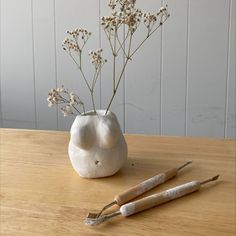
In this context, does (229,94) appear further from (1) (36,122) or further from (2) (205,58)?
(1) (36,122)

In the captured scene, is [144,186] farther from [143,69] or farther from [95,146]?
[143,69]

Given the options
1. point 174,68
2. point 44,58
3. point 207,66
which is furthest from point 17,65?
point 207,66

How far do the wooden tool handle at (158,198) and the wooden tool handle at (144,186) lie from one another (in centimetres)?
3

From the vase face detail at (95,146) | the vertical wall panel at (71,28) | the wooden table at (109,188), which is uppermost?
the vertical wall panel at (71,28)

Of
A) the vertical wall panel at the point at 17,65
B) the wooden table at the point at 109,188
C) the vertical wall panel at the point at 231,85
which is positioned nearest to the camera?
the wooden table at the point at 109,188

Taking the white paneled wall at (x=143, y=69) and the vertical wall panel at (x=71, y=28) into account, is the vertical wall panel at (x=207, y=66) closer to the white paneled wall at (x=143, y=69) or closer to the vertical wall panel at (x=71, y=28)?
the white paneled wall at (x=143, y=69)

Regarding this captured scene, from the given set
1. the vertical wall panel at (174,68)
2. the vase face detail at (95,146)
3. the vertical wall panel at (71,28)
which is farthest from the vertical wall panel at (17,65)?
the vase face detail at (95,146)

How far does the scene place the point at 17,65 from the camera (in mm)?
2031

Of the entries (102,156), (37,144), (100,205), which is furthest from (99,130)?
(37,144)

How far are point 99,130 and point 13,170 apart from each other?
21cm

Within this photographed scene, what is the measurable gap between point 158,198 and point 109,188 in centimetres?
11

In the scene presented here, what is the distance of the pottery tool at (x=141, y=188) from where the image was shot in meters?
0.65

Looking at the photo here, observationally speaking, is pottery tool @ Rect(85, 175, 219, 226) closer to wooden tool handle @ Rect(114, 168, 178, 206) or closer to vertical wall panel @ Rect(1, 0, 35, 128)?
wooden tool handle @ Rect(114, 168, 178, 206)

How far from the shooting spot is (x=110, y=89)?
1895 millimetres
